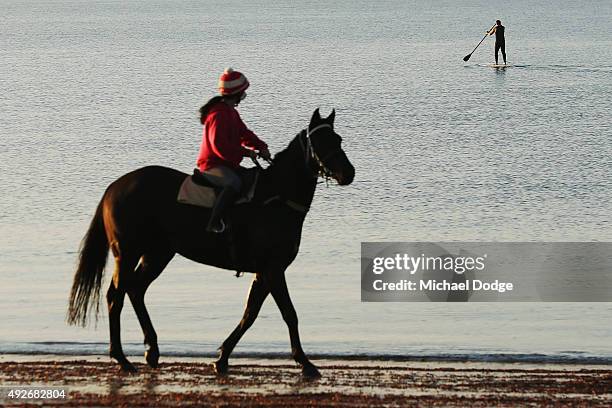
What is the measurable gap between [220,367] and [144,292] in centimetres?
101

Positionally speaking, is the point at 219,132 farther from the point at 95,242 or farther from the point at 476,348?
the point at 476,348

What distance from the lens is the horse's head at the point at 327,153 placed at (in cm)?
1050

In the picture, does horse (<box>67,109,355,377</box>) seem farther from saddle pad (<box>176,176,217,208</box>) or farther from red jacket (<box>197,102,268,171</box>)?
red jacket (<box>197,102,268,171</box>)

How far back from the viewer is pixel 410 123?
36062 millimetres

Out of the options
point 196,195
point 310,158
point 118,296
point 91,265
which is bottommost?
point 118,296

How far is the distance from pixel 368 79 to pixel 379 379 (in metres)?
41.9

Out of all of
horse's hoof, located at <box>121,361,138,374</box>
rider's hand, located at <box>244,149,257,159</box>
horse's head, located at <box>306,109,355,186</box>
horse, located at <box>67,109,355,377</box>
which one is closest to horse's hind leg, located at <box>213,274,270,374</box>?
horse, located at <box>67,109,355,377</box>

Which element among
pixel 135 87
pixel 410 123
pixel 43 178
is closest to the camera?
pixel 43 178

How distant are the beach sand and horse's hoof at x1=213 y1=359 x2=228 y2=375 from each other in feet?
0.28

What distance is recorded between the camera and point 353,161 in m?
28.2

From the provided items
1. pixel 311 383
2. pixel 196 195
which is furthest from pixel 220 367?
pixel 196 195

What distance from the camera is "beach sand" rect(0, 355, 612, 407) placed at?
31.1ft

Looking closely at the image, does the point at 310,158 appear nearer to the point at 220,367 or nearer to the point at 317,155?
the point at 317,155

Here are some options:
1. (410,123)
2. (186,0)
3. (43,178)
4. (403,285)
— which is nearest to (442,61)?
(410,123)
